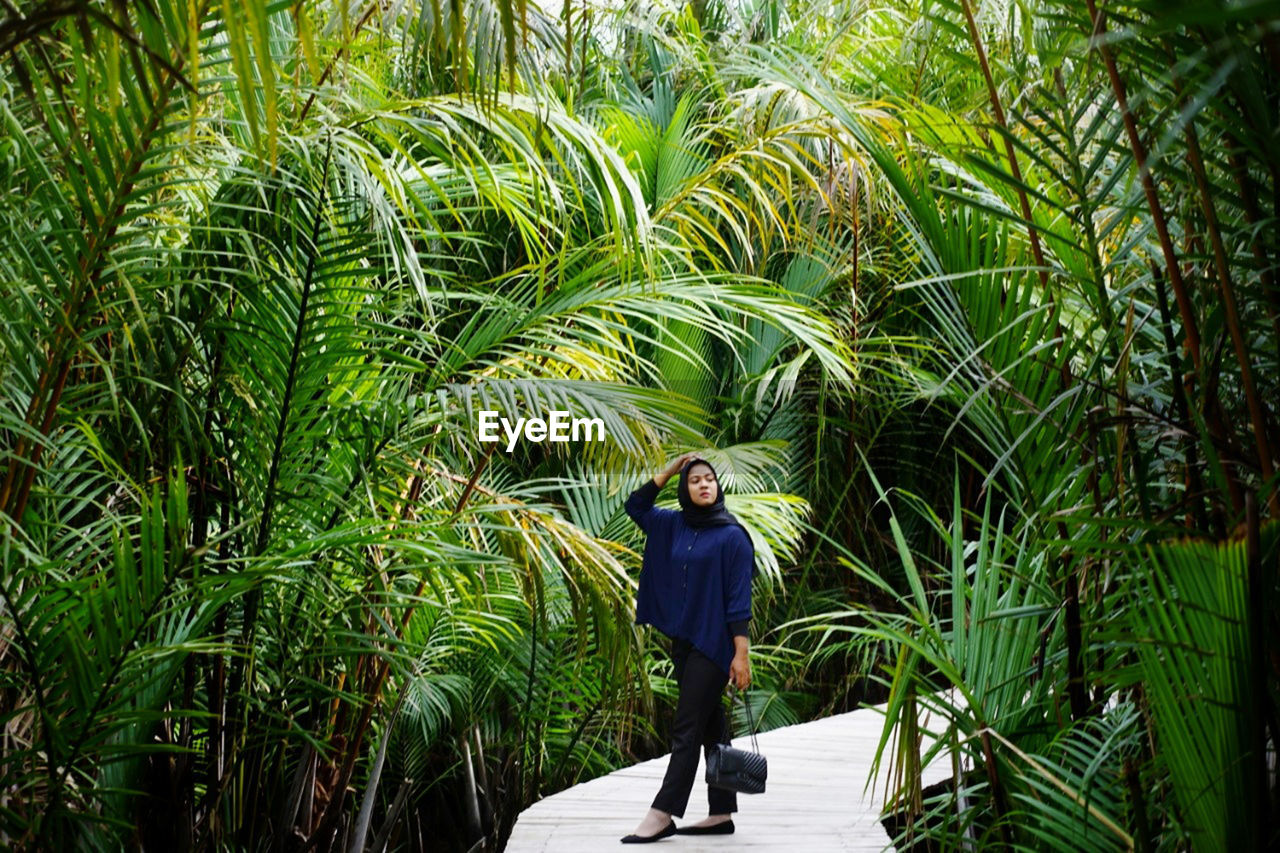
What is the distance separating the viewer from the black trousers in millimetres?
3641

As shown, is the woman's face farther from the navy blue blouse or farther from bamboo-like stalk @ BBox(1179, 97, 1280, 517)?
bamboo-like stalk @ BBox(1179, 97, 1280, 517)

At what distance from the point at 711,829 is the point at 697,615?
0.66 meters

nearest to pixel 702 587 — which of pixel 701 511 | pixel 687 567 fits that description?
pixel 687 567

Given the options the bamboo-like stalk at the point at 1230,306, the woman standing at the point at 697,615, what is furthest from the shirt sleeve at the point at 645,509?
the bamboo-like stalk at the point at 1230,306

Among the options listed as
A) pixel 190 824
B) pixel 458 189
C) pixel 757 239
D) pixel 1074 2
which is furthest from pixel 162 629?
pixel 757 239

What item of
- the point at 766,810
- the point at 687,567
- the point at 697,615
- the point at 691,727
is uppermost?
the point at 687,567

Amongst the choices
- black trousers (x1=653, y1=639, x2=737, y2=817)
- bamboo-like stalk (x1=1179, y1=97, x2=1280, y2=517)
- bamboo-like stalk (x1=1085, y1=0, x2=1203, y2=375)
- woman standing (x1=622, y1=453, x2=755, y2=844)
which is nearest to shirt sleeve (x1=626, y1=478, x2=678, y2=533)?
woman standing (x1=622, y1=453, x2=755, y2=844)

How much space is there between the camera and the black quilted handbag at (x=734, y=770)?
3742 millimetres

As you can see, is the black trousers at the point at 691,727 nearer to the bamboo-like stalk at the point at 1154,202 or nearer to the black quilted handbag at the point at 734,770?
the black quilted handbag at the point at 734,770

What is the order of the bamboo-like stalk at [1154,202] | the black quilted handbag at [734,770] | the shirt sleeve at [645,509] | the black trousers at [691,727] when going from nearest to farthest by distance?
1. the bamboo-like stalk at [1154,202]
2. the black trousers at [691,727]
3. the black quilted handbag at [734,770]
4. the shirt sleeve at [645,509]

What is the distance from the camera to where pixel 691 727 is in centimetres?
367

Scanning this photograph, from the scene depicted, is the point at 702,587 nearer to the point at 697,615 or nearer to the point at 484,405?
the point at 697,615

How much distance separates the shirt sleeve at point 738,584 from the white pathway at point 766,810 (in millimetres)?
607

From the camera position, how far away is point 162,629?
9.46 ft
